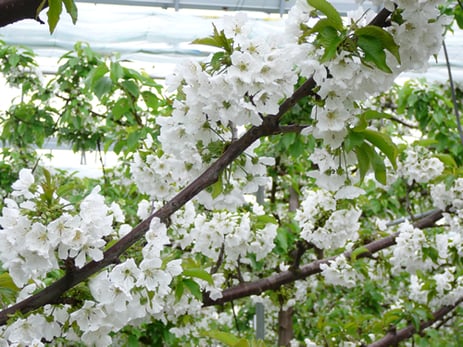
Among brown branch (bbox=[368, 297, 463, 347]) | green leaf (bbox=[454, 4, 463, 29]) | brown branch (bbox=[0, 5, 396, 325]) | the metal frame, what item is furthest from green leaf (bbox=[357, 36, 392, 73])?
the metal frame

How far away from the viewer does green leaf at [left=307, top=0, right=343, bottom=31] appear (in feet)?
3.19

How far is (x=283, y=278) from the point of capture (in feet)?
9.07

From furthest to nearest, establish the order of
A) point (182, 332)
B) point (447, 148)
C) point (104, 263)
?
point (447, 148) → point (182, 332) → point (104, 263)

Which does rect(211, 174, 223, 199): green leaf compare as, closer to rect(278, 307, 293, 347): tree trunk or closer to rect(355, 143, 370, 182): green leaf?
rect(355, 143, 370, 182): green leaf

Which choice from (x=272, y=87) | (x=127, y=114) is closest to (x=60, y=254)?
(x=272, y=87)

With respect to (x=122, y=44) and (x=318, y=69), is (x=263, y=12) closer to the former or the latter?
(x=122, y=44)

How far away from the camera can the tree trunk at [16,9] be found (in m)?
0.98

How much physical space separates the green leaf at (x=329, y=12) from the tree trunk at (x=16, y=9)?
16.3 inches

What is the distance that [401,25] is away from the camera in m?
1.00

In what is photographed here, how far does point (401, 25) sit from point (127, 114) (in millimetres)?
2438

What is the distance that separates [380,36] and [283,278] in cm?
192

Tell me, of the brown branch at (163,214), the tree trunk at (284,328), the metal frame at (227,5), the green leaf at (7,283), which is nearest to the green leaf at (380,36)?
the brown branch at (163,214)

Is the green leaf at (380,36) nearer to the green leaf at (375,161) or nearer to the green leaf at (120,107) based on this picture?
the green leaf at (375,161)

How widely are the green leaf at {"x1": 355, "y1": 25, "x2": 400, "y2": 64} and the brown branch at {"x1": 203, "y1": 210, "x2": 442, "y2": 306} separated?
68.2 inches
